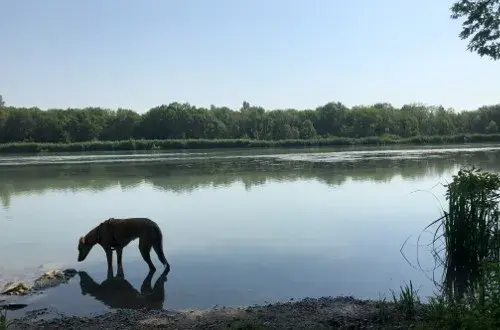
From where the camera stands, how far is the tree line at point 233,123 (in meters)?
118

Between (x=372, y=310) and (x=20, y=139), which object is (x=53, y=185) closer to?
(x=372, y=310)

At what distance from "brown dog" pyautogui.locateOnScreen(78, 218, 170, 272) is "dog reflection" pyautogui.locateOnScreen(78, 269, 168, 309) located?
1.36ft

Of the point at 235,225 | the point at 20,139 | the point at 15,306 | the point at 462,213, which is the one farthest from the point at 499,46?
the point at 20,139

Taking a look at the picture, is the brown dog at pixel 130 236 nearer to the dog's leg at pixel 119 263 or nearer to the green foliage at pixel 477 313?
the dog's leg at pixel 119 263

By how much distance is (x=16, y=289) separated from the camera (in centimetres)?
959

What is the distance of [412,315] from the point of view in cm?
664

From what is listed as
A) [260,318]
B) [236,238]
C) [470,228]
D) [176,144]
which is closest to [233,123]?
[176,144]

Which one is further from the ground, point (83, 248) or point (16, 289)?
point (83, 248)

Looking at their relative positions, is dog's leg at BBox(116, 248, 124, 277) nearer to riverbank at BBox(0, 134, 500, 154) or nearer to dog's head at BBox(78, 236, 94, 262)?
dog's head at BBox(78, 236, 94, 262)

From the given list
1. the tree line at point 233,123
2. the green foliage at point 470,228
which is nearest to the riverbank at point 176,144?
the tree line at point 233,123

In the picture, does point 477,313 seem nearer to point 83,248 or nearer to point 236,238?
point 83,248

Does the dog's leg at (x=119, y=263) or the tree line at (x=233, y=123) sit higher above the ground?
the tree line at (x=233, y=123)

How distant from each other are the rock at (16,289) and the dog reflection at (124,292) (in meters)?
1.01

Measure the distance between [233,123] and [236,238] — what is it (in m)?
119
